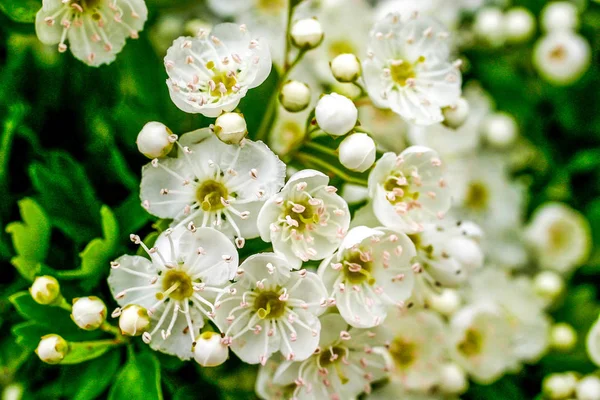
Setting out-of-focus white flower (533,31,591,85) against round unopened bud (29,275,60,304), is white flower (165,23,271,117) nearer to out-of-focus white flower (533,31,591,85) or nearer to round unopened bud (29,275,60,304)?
round unopened bud (29,275,60,304)

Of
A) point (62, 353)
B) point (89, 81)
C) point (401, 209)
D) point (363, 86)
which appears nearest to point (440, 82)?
point (363, 86)

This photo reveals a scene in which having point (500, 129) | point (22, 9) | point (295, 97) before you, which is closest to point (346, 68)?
point (295, 97)

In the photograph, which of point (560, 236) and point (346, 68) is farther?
point (560, 236)

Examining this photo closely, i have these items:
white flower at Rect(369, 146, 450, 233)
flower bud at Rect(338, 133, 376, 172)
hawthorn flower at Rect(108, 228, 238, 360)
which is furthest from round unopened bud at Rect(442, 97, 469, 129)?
hawthorn flower at Rect(108, 228, 238, 360)

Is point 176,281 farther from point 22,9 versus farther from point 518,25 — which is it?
point 518,25

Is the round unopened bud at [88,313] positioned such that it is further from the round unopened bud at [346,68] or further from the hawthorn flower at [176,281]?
the round unopened bud at [346,68]

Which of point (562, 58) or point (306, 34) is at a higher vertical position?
point (306, 34)
